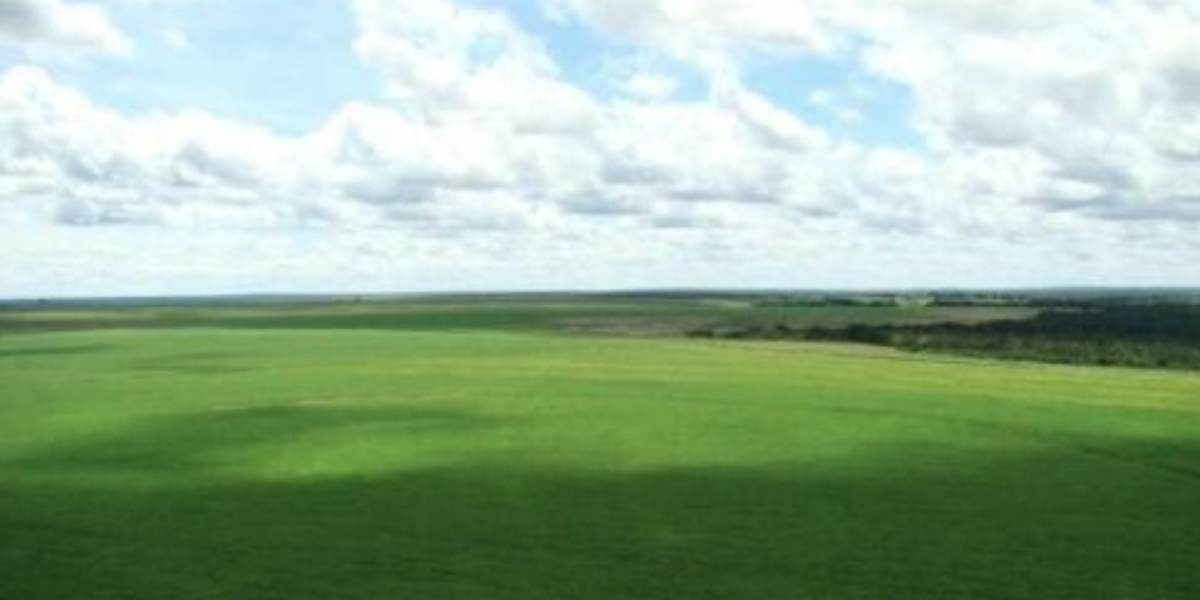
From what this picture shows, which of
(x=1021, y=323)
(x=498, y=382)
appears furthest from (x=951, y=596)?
(x=1021, y=323)

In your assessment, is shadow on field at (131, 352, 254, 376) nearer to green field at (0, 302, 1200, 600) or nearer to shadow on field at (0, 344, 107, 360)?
green field at (0, 302, 1200, 600)

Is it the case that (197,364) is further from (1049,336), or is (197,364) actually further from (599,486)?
(1049,336)

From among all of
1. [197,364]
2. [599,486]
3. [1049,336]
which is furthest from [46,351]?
[599,486]

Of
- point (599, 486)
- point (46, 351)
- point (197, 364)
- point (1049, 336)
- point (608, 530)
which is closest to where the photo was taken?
point (608, 530)

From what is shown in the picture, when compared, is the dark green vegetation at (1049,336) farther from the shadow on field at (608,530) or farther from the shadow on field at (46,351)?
the shadow on field at (608,530)

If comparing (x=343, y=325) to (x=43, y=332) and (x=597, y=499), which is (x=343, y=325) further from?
(x=597, y=499)

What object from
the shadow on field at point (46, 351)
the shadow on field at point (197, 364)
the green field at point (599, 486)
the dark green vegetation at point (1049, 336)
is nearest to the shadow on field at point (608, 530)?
the green field at point (599, 486)
